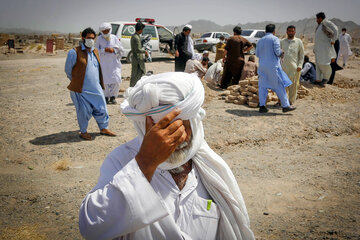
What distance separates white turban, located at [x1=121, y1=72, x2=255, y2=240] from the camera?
1277 mm

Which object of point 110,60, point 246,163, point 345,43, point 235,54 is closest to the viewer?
point 246,163

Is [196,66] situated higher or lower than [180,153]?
higher

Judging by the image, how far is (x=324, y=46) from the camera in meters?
8.32

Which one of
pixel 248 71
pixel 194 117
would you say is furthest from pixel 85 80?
pixel 248 71

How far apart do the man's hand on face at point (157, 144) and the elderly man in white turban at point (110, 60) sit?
6.12m

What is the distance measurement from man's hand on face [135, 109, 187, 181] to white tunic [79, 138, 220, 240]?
4 centimetres

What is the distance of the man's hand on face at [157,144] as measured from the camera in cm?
109

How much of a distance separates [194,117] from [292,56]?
609cm

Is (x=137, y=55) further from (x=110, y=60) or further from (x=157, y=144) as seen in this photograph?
(x=157, y=144)

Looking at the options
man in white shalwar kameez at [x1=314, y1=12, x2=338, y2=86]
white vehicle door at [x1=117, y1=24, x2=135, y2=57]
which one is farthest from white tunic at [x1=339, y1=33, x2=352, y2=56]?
white vehicle door at [x1=117, y1=24, x2=135, y2=57]

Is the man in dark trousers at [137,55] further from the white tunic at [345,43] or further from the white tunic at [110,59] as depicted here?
the white tunic at [345,43]

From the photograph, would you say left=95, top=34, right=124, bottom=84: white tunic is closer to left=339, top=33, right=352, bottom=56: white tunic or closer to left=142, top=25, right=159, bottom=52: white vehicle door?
left=142, top=25, right=159, bottom=52: white vehicle door

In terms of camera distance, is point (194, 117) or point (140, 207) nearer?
point (140, 207)

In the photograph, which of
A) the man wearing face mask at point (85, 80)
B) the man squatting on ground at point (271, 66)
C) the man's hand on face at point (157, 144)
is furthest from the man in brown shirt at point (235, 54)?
the man's hand on face at point (157, 144)
